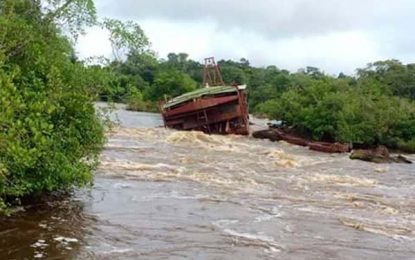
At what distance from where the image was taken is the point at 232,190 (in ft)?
55.6

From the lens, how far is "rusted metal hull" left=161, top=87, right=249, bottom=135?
42.1 m

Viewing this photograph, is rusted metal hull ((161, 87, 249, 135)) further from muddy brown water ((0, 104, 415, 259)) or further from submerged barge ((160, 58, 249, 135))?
muddy brown water ((0, 104, 415, 259))

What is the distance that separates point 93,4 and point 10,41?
2.39 meters

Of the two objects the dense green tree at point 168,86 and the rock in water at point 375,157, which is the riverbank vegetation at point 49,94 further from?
the dense green tree at point 168,86

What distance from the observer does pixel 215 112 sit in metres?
42.8

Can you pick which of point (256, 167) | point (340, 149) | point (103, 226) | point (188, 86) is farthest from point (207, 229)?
point (188, 86)

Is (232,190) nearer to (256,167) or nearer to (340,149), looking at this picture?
(256,167)

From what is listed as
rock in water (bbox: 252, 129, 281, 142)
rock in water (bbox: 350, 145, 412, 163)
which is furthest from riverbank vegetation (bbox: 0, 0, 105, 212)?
rock in water (bbox: 252, 129, 281, 142)

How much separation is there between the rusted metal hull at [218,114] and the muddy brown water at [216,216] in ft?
59.5

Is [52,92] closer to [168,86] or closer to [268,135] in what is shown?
[268,135]

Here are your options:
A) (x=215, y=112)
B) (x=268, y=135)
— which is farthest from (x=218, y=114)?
(x=268, y=135)

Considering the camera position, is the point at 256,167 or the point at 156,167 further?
the point at 256,167

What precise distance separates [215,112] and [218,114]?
11.4 inches

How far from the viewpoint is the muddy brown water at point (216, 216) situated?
32.9ft
